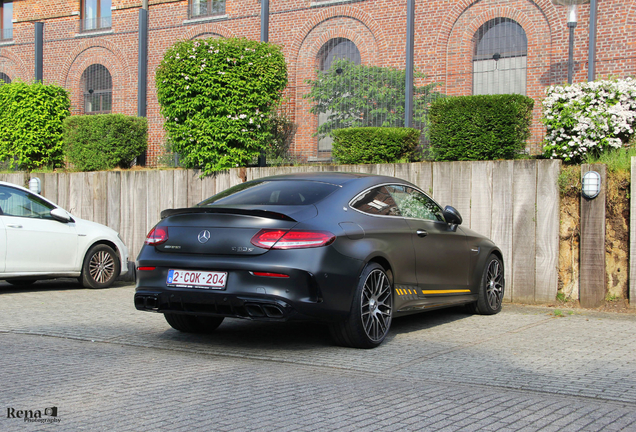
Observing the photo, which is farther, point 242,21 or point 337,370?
point 242,21

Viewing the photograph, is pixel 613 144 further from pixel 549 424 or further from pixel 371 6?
pixel 371 6

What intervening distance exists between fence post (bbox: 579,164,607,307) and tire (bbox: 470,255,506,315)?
117 centimetres

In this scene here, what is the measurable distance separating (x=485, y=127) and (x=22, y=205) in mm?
7085

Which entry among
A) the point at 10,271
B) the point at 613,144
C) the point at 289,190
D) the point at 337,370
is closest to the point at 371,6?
the point at 613,144

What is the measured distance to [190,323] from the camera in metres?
6.83

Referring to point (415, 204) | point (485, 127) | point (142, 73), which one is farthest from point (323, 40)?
point (415, 204)

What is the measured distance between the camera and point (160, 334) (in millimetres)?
6836

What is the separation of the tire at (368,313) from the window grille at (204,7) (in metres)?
21.6

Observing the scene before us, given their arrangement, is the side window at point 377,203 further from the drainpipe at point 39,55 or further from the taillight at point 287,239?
the drainpipe at point 39,55

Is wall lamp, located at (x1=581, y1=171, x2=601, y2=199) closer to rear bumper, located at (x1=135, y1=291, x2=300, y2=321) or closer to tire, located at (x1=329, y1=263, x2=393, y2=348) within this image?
tire, located at (x1=329, y1=263, x2=393, y2=348)

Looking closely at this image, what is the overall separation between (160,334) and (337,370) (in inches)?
91.6

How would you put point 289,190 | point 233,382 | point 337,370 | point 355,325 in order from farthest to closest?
point 289,190, point 355,325, point 337,370, point 233,382

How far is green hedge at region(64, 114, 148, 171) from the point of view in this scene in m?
13.5

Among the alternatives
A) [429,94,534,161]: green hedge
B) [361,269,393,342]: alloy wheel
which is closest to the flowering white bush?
[429,94,534,161]: green hedge
